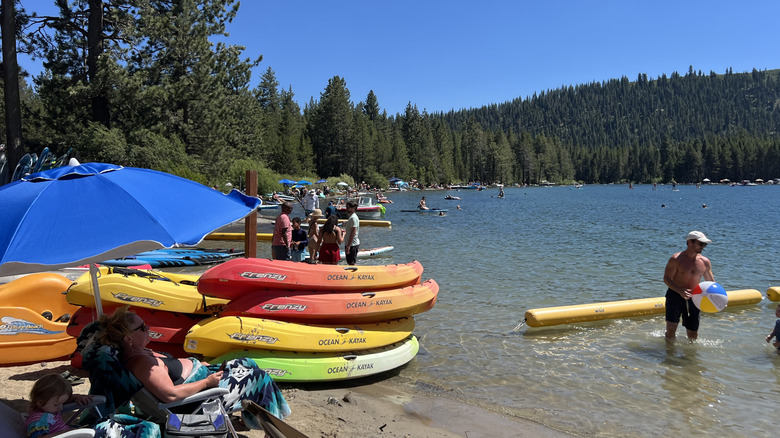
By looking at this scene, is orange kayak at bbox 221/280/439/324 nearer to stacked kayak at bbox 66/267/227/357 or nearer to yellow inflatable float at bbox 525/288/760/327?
stacked kayak at bbox 66/267/227/357

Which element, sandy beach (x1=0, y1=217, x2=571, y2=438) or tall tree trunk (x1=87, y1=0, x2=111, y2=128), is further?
tall tree trunk (x1=87, y1=0, x2=111, y2=128)

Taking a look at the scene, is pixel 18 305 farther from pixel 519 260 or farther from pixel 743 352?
pixel 519 260

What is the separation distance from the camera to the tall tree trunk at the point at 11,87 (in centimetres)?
1538

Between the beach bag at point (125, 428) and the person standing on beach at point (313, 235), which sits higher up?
the person standing on beach at point (313, 235)

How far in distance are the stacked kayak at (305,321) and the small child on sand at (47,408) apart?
223cm

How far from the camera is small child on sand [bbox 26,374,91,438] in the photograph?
348 centimetres

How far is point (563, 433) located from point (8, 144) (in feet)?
60.1

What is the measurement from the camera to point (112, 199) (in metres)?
3.71

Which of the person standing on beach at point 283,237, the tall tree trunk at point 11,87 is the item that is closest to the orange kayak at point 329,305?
the person standing on beach at point 283,237

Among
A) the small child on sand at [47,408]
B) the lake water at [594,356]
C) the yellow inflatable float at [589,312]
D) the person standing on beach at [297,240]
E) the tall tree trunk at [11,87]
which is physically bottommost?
the lake water at [594,356]

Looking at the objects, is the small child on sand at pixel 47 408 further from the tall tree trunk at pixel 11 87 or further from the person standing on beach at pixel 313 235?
the tall tree trunk at pixel 11 87

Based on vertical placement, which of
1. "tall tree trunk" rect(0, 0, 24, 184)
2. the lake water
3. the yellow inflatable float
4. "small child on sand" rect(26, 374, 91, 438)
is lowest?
the lake water

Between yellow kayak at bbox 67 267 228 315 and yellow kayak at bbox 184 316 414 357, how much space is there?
39cm

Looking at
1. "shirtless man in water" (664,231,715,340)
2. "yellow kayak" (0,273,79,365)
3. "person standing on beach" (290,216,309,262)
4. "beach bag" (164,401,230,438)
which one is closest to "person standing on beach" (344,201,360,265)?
"person standing on beach" (290,216,309,262)
